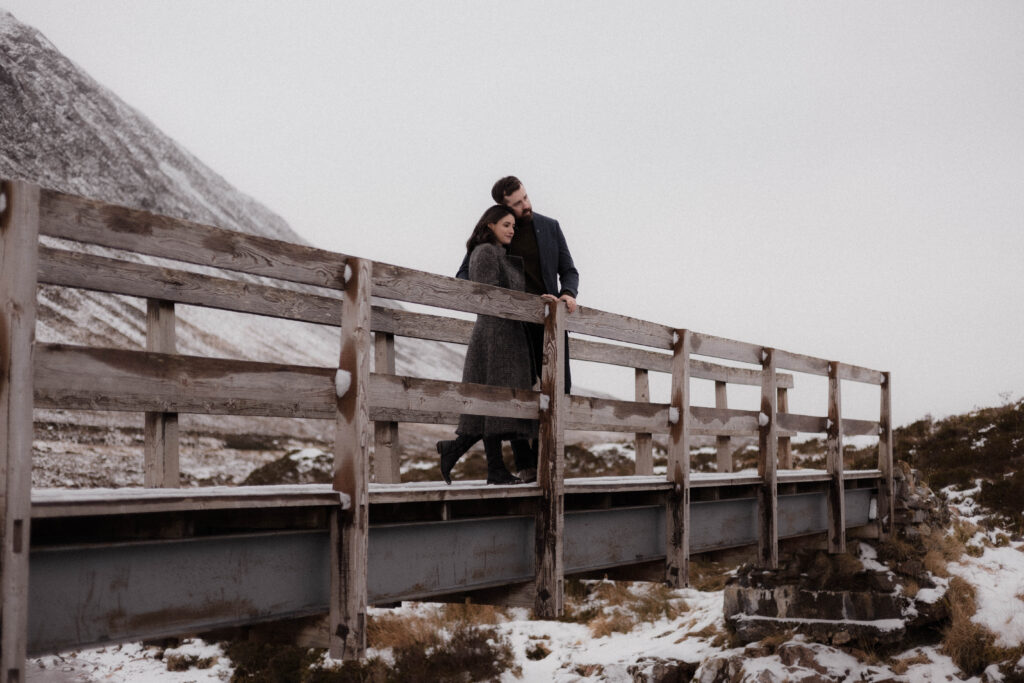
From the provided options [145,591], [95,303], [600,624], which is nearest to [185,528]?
[145,591]

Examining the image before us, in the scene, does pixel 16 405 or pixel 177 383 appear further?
pixel 177 383

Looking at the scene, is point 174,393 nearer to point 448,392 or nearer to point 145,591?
point 145,591

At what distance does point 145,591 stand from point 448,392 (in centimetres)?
199

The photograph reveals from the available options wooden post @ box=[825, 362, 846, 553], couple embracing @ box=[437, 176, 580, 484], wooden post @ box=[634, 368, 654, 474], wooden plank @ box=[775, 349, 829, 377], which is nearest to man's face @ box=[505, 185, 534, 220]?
couple embracing @ box=[437, 176, 580, 484]

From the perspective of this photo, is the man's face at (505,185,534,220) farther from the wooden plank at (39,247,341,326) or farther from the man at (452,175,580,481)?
the wooden plank at (39,247,341,326)

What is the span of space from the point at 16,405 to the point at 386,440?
3.75 metres

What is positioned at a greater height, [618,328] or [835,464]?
[618,328]

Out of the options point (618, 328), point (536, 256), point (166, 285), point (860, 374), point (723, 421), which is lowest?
point (723, 421)

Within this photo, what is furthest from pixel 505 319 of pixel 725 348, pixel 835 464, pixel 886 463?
pixel 886 463

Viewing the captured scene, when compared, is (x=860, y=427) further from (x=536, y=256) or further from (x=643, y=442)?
(x=536, y=256)

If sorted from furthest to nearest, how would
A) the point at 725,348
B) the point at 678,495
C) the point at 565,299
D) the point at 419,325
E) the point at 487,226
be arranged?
the point at 725,348 → the point at 678,495 → the point at 419,325 → the point at 487,226 → the point at 565,299

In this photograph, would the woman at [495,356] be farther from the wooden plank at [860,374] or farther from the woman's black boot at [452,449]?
the wooden plank at [860,374]

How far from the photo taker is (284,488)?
5160 mm

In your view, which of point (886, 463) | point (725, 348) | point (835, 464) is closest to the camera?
point (725, 348)
